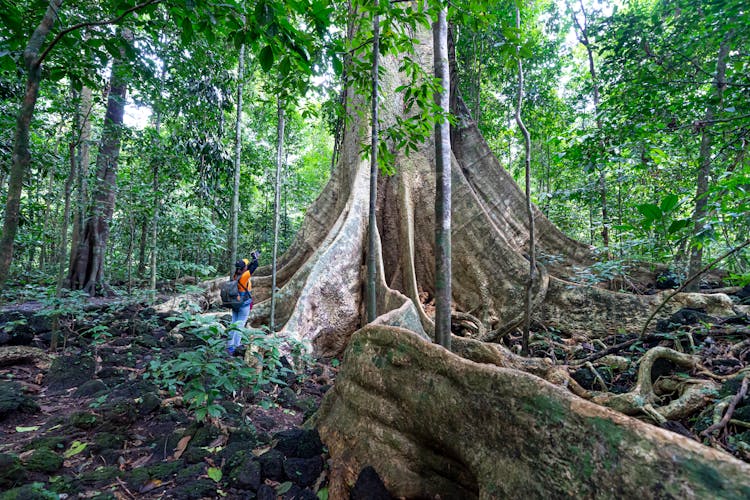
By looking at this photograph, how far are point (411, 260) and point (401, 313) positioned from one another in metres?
2.11

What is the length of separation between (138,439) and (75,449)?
1.21ft

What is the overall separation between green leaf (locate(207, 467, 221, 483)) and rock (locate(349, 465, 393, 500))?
2.82ft

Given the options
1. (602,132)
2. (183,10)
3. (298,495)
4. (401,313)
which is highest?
(602,132)

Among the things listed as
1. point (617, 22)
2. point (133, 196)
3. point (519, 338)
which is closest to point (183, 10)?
point (519, 338)

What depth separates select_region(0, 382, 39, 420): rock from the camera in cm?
302

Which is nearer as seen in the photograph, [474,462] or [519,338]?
[474,462]

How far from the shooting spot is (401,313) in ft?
13.8

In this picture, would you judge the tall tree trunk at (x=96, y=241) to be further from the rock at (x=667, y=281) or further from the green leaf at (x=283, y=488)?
the rock at (x=667, y=281)

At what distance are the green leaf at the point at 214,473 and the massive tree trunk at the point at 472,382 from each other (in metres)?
0.70

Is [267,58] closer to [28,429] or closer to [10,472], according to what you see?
[10,472]

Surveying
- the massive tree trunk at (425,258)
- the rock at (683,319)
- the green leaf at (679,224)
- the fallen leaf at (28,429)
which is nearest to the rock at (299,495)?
the fallen leaf at (28,429)

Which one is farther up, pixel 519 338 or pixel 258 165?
pixel 258 165

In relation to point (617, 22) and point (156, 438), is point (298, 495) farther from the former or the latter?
point (617, 22)

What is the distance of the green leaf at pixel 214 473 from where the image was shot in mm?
2279
